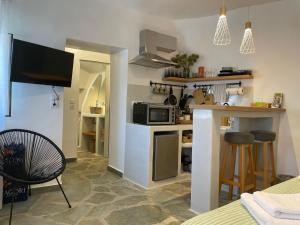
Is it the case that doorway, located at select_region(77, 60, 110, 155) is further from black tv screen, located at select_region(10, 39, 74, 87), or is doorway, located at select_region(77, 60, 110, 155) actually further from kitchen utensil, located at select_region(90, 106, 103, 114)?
black tv screen, located at select_region(10, 39, 74, 87)

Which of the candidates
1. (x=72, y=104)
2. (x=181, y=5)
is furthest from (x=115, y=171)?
(x=181, y=5)

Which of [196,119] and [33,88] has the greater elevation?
[33,88]

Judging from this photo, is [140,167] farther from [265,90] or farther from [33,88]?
[265,90]

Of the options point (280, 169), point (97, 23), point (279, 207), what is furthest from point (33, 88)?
point (280, 169)

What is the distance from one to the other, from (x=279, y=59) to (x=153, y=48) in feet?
5.82

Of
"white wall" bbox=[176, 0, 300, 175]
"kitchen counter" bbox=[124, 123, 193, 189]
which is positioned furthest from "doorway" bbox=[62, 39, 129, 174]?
"white wall" bbox=[176, 0, 300, 175]

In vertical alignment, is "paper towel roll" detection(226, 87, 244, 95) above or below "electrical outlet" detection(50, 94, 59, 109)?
above

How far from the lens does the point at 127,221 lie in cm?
231

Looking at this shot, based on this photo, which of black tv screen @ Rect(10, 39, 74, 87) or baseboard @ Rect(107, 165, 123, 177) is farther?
baseboard @ Rect(107, 165, 123, 177)

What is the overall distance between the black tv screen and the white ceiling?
1.14 meters

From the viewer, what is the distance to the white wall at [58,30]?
2.83m

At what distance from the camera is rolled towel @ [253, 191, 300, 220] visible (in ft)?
2.99

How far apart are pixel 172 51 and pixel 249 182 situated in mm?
2316

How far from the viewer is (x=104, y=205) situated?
2668 mm
